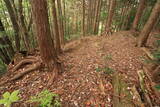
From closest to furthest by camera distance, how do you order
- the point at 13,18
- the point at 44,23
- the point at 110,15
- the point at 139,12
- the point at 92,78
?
the point at 44,23, the point at 92,78, the point at 13,18, the point at 110,15, the point at 139,12

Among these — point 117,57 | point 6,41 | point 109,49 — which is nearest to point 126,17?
point 109,49

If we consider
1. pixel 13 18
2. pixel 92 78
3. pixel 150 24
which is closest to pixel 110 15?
pixel 150 24

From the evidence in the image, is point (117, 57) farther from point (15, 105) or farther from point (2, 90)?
point (2, 90)

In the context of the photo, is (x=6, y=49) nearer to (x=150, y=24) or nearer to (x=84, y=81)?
(x=84, y=81)

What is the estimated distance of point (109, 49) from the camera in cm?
509

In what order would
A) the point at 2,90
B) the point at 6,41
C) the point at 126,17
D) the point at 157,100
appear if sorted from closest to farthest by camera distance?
the point at 157,100, the point at 2,90, the point at 6,41, the point at 126,17

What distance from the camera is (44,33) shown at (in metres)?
2.50

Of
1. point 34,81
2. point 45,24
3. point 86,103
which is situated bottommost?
point 86,103

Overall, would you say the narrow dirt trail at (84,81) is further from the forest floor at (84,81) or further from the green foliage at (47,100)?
the green foliage at (47,100)

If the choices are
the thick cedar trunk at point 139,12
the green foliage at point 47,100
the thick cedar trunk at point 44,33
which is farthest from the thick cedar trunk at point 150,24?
the green foliage at point 47,100

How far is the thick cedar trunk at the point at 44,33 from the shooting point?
2264 millimetres

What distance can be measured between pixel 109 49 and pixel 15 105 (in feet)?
15.0

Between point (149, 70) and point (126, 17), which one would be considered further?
point (126, 17)

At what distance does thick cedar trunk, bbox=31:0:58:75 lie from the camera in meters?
2.26
